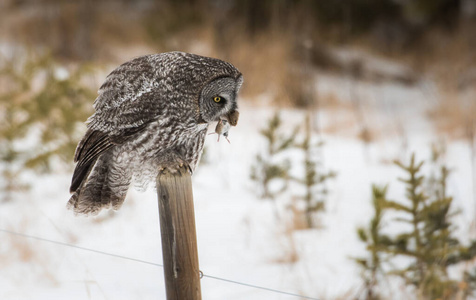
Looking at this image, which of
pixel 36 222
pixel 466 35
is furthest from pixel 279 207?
pixel 466 35

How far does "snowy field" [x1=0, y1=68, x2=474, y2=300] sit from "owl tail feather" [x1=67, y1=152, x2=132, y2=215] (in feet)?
2.15

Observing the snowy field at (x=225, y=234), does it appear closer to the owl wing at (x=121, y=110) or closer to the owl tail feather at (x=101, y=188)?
the owl tail feather at (x=101, y=188)

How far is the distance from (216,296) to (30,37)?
24.3ft

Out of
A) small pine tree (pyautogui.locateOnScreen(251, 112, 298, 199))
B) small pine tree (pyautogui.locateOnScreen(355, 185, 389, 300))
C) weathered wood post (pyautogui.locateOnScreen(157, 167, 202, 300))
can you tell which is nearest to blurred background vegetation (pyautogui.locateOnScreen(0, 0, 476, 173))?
small pine tree (pyautogui.locateOnScreen(251, 112, 298, 199))

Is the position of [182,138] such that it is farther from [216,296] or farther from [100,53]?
[100,53]

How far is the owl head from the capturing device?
5.77 feet

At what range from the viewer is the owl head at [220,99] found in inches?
69.2

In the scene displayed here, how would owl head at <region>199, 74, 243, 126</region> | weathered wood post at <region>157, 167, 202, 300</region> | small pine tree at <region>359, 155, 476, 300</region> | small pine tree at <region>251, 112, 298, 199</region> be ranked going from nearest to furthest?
weathered wood post at <region>157, 167, 202, 300</region> < owl head at <region>199, 74, 243, 126</region> < small pine tree at <region>359, 155, 476, 300</region> < small pine tree at <region>251, 112, 298, 199</region>

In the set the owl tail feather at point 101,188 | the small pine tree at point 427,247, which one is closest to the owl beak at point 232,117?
the owl tail feather at point 101,188

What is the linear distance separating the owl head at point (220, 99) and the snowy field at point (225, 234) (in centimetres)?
127

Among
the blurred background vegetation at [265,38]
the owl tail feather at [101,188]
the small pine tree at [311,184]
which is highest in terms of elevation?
the blurred background vegetation at [265,38]

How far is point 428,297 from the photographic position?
2.71 metres

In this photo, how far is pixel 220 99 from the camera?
69.6 inches

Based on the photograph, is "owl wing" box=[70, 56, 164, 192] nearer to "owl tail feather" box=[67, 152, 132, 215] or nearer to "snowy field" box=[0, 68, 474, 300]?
"owl tail feather" box=[67, 152, 132, 215]
